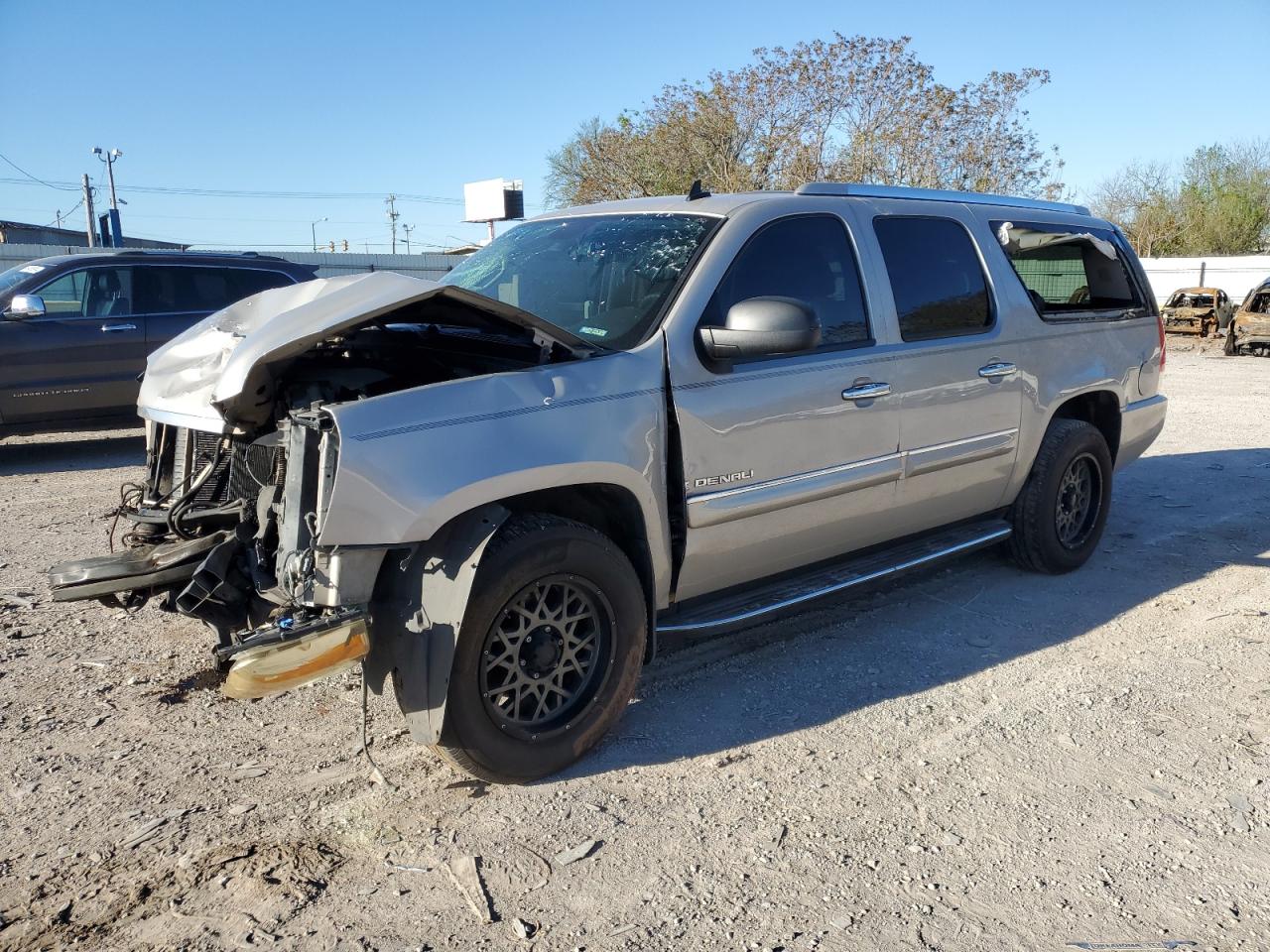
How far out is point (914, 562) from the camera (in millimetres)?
4660

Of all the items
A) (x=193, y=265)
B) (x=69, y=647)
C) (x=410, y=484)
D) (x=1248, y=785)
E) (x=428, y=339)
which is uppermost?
(x=193, y=265)

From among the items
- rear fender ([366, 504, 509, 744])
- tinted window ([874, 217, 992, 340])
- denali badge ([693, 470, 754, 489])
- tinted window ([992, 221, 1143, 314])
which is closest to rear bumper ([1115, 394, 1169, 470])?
tinted window ([992, 221, 1143, 314])

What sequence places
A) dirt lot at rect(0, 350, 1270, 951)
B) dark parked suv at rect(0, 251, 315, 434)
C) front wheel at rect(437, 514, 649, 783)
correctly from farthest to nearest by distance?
dark parked suv at rect(0, 251, 315, 434) → front wheel at rect(437, 514, 649, 783) → dirt lot at rect(0, 350, 1270, 951)

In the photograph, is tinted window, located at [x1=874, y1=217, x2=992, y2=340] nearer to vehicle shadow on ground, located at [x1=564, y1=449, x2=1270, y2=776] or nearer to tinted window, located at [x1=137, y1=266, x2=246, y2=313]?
vehicle shadow on ground, located at [x1=564, y1=449, x2=1270, y2=776]

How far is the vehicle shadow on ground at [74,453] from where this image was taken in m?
8.88

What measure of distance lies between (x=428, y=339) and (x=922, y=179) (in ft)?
88.2

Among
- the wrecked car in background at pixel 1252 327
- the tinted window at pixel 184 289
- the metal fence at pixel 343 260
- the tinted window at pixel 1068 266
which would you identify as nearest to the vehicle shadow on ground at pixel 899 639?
the tinted window at pixel 1068 266

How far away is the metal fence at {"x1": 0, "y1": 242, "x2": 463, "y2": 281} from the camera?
24047mm

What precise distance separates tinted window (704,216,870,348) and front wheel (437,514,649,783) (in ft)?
3.80

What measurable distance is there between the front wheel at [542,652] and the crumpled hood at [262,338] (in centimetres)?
72

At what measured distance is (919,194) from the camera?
4895mm

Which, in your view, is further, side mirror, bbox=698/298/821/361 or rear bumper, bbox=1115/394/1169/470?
rear bumper, bbox=1115/394/1169/470

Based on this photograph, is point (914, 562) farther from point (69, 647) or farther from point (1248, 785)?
point (69, 647)

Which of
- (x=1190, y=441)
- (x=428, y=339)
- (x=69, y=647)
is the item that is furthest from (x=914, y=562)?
(x=1190, y=441)
